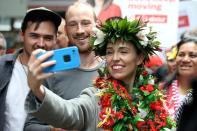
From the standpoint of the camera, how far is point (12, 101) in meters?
4.20

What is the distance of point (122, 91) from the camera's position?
3547mm

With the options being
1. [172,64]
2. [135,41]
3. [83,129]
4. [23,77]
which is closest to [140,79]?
[135,41]

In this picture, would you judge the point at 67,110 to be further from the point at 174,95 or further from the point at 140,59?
the point at 174,95

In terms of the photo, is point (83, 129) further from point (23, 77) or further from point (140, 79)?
point (23, 77)

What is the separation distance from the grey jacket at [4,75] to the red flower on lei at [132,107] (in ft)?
2.78

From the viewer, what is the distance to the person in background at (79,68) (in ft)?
13.4

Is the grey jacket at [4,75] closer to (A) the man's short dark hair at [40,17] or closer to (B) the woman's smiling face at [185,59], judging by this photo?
(A) the man's short dark hair at [40,17]

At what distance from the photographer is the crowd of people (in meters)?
3.00

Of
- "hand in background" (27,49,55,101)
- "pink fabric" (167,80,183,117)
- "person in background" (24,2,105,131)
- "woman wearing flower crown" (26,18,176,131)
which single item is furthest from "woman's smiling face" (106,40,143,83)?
"pink fabric" (167,80,183,117)

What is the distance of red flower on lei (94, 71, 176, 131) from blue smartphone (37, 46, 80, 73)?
0.63m

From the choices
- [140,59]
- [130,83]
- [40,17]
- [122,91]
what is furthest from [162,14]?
[122,91]

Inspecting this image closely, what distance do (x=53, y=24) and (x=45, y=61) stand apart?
169 centimetres

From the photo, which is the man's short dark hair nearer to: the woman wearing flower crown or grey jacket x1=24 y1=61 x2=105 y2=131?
grey jacket x1=24 y1=61 x2=105 y2=131

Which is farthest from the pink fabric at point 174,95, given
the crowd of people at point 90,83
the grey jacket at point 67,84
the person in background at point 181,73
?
the grey jacket at point 67,84
